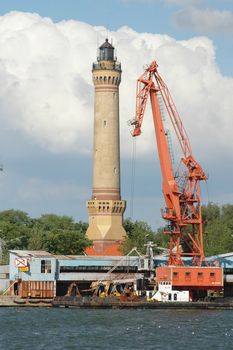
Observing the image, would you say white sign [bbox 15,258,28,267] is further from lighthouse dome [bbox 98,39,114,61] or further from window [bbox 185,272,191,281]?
lighthouse dome [bbox 98,39,114,61]

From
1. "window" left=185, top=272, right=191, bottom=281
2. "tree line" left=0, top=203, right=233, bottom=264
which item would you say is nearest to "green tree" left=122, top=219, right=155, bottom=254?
Answer: "tree line" left=0, top=203, right=233, bottom=264

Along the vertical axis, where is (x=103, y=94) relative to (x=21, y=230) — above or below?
above

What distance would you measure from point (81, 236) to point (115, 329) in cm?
6470

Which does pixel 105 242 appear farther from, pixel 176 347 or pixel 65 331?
pixel 176 347

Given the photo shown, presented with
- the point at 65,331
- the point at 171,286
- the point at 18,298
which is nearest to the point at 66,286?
the point at 18,298

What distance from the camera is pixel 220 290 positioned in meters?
129

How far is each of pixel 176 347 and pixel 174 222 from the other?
4458 centimetres

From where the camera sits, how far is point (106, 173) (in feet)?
529

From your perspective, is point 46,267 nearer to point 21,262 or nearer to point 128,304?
point 21,262

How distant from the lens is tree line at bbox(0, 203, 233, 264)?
156688 mm

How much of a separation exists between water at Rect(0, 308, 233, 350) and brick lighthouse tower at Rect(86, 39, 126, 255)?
135ft

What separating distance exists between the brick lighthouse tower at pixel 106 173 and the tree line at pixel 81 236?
6.39ft

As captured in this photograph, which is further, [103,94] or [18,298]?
[103,94]

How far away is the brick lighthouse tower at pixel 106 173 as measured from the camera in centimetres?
16100
